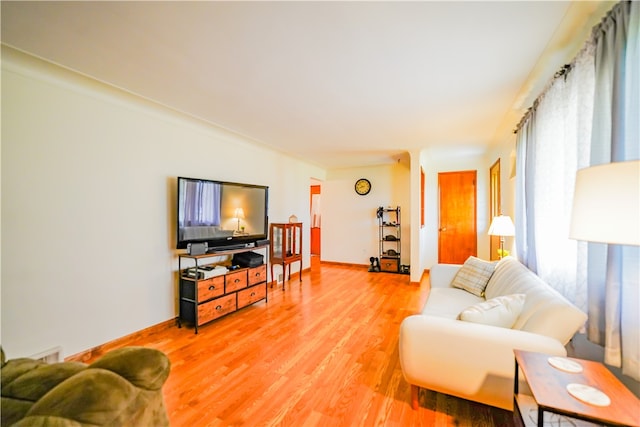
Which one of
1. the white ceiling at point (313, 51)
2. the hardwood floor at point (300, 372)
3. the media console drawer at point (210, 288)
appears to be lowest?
the hardwood floor at point (300, 372)

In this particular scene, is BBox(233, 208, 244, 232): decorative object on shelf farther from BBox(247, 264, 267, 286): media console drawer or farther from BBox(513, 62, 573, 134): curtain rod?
BBox(513, 62, 573, 134): curtain rod

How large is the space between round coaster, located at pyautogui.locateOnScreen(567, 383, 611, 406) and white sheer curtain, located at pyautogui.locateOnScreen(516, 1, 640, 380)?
14.9 inches

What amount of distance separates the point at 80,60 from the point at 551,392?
3.20 metres

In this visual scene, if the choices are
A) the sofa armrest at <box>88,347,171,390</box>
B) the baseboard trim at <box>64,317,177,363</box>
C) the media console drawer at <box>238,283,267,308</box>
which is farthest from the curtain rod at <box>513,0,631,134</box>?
the baseboard trim at <box>64,317,177,363</box>

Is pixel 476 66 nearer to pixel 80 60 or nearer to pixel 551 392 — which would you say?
pixel 551 392

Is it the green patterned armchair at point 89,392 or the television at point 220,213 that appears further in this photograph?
the television at point 220,213

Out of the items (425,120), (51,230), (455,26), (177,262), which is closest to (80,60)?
(51,230)

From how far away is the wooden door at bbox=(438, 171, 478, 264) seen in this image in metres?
5.50

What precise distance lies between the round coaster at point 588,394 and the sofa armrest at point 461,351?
36 cm

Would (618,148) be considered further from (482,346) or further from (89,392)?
(89,392)

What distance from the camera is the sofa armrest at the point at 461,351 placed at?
1.36m

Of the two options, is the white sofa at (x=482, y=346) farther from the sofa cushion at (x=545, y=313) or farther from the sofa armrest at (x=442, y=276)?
the sofa armrest at (x=442, y=276)

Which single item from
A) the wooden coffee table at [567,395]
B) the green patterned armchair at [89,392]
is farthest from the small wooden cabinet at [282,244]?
the wooden coffee table at [567,395]

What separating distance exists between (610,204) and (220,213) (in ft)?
10.7
